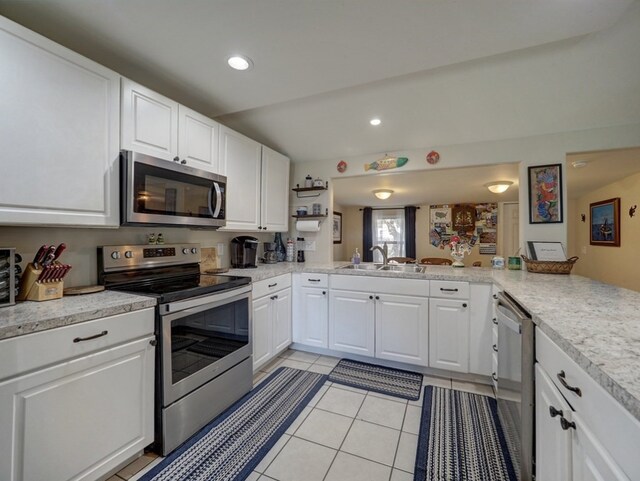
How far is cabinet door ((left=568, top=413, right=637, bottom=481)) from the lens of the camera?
62 cm

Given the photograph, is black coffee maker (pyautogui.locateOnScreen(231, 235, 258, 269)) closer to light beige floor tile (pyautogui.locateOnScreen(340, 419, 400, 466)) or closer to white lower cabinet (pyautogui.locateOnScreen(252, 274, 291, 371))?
white lower cabinet (pyautogui.locateOnScreen(252, 274, 291, 371))

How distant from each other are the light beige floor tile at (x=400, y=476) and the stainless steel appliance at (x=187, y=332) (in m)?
1.11

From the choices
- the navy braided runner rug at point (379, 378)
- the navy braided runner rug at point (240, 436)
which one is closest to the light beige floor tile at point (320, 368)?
the navy braided runner rug at point (379, 378)

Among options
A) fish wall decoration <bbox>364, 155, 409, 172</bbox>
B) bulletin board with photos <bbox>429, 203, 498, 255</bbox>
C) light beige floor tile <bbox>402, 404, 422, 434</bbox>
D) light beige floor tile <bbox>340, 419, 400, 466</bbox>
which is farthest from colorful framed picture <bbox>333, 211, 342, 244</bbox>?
light beige floor tile <bbox>340, 419, 400, 466</bbox>

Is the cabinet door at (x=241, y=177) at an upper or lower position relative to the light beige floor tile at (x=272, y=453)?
upper

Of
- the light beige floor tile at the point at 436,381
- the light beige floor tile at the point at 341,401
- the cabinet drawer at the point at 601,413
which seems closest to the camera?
the cabinet drawer at the point at 601,413

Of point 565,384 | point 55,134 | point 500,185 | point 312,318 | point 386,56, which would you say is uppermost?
point 386,56

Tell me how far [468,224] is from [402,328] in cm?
471

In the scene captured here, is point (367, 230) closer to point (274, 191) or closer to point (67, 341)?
point (274, 191)

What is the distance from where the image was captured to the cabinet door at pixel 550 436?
0.86 metres

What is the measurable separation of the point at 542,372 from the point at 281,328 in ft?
6.53

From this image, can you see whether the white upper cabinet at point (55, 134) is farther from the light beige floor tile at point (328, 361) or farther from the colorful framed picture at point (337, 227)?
the colorful framed picture at point (337, 227)

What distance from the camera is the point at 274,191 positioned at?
2977mm

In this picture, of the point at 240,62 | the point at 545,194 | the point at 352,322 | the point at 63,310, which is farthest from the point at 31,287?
the point at 545,194
